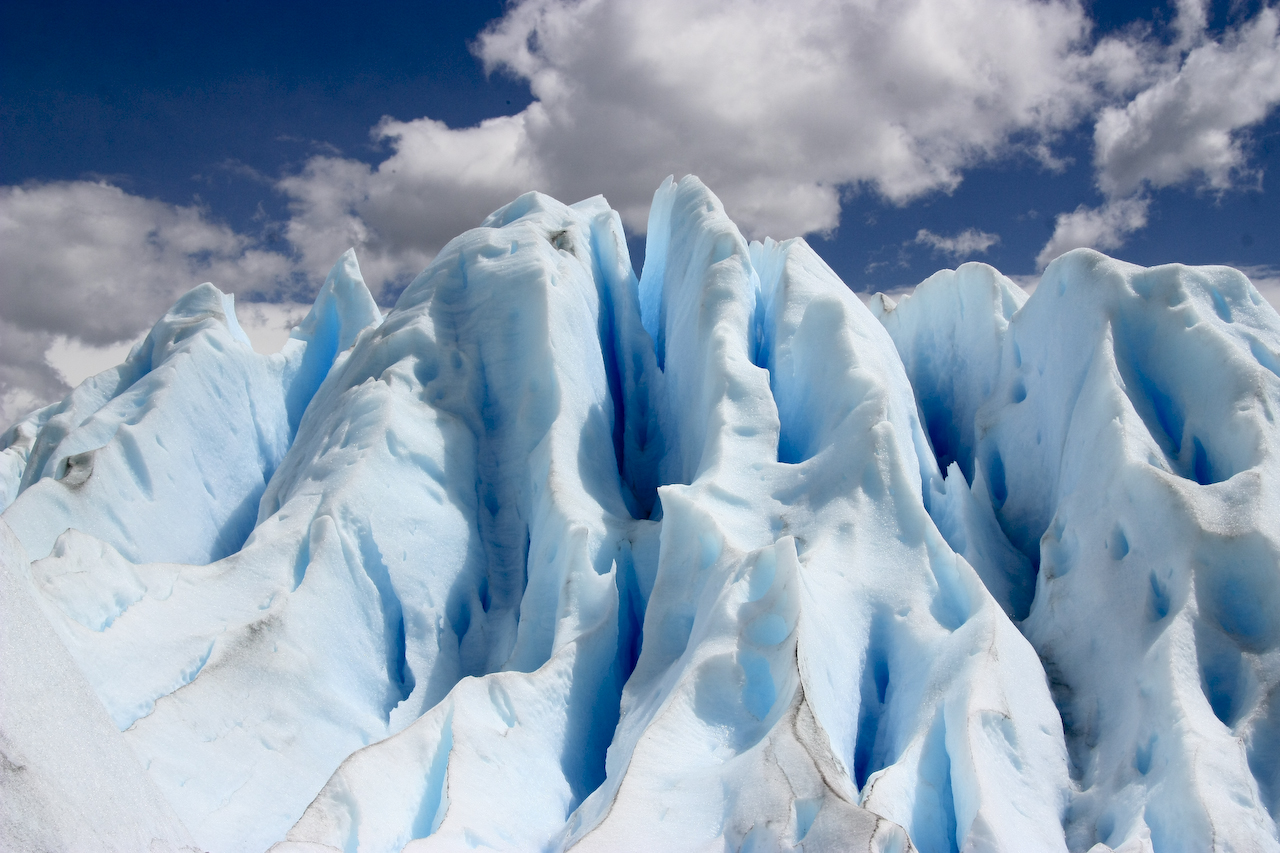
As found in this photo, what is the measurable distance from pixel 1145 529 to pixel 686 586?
3.33 m

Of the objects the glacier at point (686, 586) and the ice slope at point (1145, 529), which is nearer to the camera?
the glacier at point (686, 586)

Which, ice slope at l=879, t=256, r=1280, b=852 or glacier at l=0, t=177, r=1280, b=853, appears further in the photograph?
ice slope at l=879, t=256, r=1280, b=852

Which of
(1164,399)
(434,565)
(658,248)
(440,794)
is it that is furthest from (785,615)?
(658,248)

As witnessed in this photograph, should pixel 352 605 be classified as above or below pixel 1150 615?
above

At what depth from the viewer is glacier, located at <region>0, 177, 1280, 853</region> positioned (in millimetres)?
4379

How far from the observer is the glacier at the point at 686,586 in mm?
4379

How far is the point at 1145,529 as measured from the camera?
233 inches

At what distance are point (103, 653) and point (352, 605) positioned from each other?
1.77 metres

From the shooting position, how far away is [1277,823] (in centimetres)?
434

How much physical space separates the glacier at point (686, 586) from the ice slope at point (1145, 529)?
3cm

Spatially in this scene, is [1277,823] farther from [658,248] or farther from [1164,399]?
[658,248]

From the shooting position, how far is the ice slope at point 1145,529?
4.64 m

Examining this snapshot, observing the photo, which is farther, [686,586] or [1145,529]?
[686,586]

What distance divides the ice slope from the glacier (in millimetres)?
32
